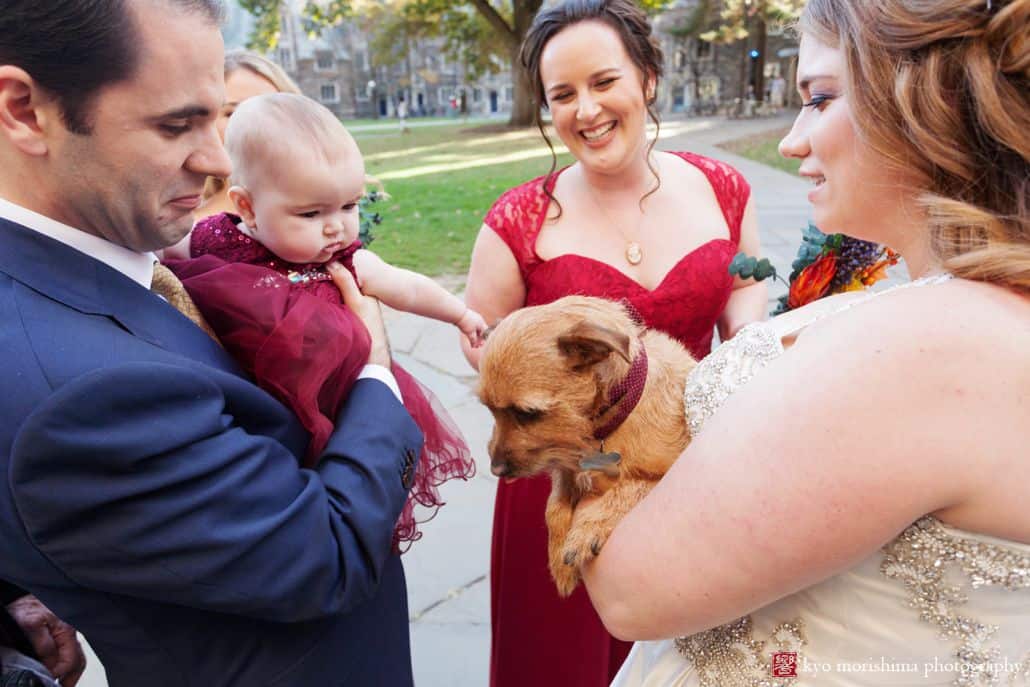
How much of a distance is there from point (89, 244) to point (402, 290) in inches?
41.6

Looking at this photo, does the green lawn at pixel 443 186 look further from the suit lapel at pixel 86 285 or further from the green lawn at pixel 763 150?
the green lawn at pixel 763 150

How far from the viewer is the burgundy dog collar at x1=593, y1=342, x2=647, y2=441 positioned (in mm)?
1796

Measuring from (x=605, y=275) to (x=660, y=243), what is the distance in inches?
11.7

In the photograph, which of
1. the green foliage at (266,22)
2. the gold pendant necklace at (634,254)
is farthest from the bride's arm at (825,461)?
the green foliage at (266,22)

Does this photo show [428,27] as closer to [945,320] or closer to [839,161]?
[839,161]

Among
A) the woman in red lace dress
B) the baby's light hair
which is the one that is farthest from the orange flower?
the baby's light hair

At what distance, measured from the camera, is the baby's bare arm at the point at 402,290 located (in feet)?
7.48

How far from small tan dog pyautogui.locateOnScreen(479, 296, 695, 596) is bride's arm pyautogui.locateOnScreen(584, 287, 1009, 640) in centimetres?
34

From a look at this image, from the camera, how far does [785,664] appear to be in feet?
4.80

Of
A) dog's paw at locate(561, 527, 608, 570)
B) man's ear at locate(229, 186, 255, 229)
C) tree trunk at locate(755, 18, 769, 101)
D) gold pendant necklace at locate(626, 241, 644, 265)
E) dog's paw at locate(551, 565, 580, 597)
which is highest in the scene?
tree trunk at locate(755, 18, 769, 101)

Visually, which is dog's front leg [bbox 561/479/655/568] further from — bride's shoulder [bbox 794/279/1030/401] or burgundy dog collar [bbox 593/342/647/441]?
bride's shoulder [bbox 794/279/1030/401]

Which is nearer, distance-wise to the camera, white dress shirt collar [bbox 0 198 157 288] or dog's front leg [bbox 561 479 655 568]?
white dress shirt collar [bbox 0 198 157 288]

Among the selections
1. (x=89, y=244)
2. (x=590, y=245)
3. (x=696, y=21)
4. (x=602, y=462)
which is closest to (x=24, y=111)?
(x=89, y=244)

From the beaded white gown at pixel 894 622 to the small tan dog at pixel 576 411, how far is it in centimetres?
24
